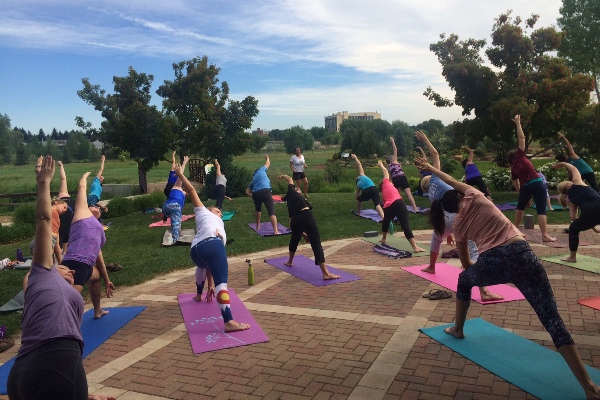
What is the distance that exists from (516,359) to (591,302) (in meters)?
2.23

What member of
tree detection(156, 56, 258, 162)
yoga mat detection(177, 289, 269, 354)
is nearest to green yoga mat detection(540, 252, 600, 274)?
yoga mat detection(177, 289, 269, 354)

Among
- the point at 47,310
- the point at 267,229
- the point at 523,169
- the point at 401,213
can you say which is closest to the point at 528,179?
the point at 523,169

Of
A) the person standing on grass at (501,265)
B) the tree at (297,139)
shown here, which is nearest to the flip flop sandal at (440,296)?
the person standing on grass at (501,265)

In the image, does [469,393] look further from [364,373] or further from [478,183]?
[478,183]

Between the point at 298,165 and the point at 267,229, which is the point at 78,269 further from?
the point at 298,165

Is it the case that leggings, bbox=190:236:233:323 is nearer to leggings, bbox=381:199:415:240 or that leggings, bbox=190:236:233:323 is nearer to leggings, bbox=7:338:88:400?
leggings, bbox=7:338:88:400

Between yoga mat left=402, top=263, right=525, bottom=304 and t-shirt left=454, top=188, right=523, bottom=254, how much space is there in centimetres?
214

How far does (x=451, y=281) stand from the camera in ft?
24.1

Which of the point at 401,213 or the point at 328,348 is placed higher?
the point at 401,213

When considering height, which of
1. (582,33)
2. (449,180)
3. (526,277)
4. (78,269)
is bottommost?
(78,269)

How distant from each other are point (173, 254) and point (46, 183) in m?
7.71

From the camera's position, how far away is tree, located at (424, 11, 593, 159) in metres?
15.7

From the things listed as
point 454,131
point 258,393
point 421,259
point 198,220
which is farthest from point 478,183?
point 258,393

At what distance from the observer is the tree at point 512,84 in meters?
15.7
